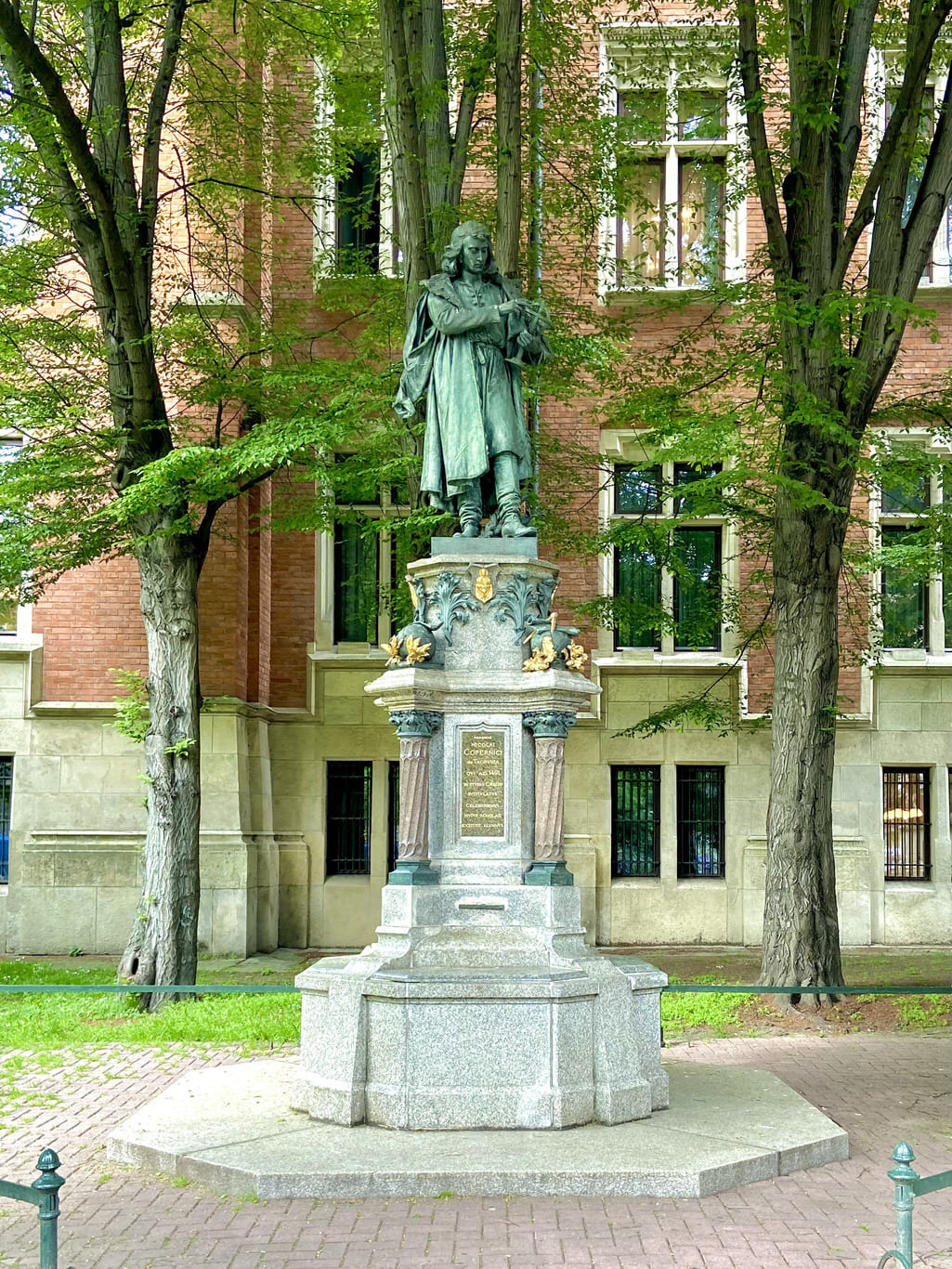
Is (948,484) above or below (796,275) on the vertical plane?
below

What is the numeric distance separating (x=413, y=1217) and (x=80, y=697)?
14147 millimetres

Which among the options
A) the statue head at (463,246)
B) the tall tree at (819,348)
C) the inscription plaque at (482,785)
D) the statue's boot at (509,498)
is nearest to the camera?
the inscription plaque at (482,785)

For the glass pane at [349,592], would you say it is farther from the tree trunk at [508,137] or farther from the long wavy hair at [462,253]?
the long wavy hair at [462,253]

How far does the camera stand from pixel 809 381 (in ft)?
43.6

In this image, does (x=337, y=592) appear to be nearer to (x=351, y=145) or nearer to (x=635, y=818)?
(x=635, y=818)

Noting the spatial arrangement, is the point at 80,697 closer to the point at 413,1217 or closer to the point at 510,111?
the point at 510,111

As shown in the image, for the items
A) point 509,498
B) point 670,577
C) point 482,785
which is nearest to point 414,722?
point 482,785

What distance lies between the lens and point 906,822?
66.9 ft

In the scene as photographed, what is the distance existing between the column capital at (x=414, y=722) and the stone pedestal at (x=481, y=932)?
0.04 ft

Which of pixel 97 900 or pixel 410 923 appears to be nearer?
pixel 410 923

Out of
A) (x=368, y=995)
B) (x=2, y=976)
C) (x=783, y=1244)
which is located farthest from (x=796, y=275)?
(x=2, y=976)

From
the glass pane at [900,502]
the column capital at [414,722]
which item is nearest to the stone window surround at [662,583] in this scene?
the glass pane at [900,502]

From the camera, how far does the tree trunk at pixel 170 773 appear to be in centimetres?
1398

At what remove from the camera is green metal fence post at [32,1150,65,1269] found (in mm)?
4246
